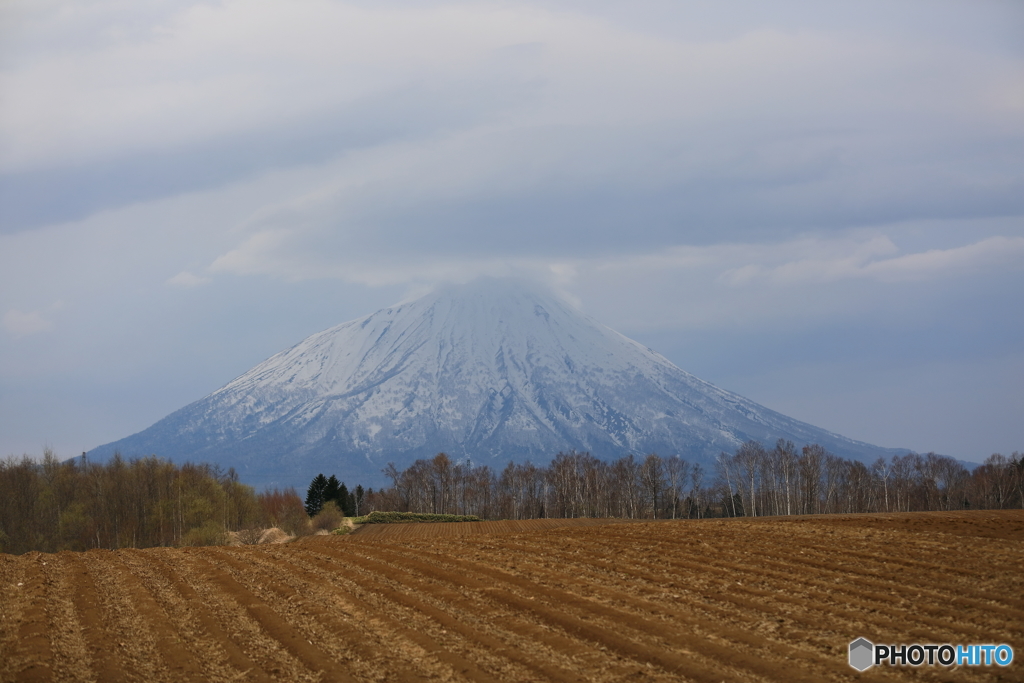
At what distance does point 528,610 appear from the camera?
61.2 feet

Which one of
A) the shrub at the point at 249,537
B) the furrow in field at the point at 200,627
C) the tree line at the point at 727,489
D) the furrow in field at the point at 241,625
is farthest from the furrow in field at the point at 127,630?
the tree line at the point at 727,489

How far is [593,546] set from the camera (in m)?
27.9

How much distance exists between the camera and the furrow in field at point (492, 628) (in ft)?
47.7

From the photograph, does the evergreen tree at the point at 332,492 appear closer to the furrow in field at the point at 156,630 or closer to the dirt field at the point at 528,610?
the dirt field at the point at 528,610

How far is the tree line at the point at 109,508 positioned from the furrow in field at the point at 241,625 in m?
58.2

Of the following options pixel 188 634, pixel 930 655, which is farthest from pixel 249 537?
pixel 930 655

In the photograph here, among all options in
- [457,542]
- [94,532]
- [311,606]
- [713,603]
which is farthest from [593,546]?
[94,532]

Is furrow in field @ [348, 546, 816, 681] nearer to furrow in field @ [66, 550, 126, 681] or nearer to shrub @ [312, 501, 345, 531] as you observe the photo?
furrow in field @ [66, 550, 126, 681]

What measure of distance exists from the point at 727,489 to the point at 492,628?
333 ft

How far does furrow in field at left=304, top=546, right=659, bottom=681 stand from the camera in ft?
47.7

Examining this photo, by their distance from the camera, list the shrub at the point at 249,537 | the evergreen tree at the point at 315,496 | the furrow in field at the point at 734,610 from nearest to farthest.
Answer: the furrow in field at the point at 734,610 → the shrub at the point at 249,537 → the evergreen tree at the point at 315,496

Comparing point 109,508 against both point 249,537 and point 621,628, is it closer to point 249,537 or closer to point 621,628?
point 249,537

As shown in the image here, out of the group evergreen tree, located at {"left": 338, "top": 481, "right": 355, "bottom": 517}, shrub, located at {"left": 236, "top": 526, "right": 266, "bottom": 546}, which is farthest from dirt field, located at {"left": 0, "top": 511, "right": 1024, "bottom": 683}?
evergreen tree, located at {"left": 338, "top": 481, "right": 355, "bottom": 517}

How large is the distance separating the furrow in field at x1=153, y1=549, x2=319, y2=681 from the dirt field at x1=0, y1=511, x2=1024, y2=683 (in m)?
0.07
